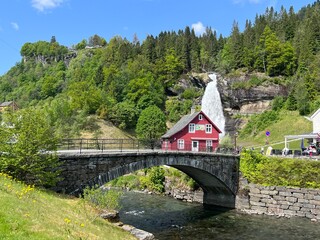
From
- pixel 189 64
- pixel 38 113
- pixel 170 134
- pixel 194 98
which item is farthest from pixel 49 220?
pixel 189 64

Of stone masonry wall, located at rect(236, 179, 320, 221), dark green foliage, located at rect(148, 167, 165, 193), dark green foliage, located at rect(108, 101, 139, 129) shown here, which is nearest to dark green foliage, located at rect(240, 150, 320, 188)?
stone masonry wall, located at rect(236, 179, 320, 221)

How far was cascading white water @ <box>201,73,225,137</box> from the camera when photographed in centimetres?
8498

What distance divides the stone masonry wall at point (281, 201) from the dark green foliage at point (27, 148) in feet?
77.2

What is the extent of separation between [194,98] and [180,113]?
6.48 meters

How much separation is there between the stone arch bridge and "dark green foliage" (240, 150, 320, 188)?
1466 mm

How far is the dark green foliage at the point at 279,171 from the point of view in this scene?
3538 cm

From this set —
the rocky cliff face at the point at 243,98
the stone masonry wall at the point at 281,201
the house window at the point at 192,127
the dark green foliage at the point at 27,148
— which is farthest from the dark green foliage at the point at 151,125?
the dark green foliage at the point at 27,148

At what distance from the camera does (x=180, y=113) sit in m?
93.6

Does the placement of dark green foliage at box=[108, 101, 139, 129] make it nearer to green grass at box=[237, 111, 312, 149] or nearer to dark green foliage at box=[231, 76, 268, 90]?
dark green foliage at box=[231, 76, 268, 90]

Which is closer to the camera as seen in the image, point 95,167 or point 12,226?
point 12,226

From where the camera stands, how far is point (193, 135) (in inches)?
2050

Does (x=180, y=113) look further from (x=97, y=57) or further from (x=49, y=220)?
(x=49, y=220)

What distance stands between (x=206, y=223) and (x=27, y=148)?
61.2 feet

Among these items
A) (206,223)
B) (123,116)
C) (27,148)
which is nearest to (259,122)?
(123,116)
